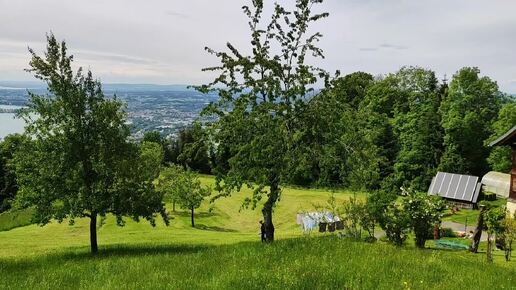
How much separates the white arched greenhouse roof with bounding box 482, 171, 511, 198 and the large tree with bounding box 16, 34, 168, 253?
5672 cm

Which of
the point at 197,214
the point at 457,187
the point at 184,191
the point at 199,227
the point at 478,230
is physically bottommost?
the point at 197,214

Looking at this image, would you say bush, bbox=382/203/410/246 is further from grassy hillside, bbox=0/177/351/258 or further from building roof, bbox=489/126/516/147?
grassy hillside, bbox=0/177/351/258

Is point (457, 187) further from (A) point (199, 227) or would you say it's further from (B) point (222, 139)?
(B) point (222, 139)

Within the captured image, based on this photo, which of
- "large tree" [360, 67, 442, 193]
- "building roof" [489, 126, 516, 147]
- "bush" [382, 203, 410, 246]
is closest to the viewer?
"bush" [382, 203, 410, 246]

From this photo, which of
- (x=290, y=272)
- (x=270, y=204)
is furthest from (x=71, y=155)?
(x=290, y=272)

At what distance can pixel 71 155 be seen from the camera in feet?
75.1

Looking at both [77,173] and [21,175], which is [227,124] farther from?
[21,175]

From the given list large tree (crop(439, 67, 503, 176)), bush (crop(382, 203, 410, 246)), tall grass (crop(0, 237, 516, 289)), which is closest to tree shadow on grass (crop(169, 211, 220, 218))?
large tree (crop(439, 67, 503, 176))

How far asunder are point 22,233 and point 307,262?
48704mm

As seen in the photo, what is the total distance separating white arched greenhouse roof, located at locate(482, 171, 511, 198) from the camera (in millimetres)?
63906

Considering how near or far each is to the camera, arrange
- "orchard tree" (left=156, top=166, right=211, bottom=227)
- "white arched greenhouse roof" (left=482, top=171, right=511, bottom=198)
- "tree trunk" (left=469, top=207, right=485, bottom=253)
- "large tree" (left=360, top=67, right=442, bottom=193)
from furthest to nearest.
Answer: "large tree" (left=360, top=67, right=442, bottom=193)
"white arched greenhouse roof" (left=482, top=171, right=511, bottom=198)
"orchard tree" (left=156, top=166, right=211, bottom=227)
"tree trunk" (left=469, top=207, right=485, bottom=253)

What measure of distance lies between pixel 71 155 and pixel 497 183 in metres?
60.4

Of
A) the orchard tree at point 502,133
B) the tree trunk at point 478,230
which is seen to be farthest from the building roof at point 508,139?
the orchard tree at point 502,133

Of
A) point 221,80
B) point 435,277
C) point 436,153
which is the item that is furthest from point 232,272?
point 436,153
